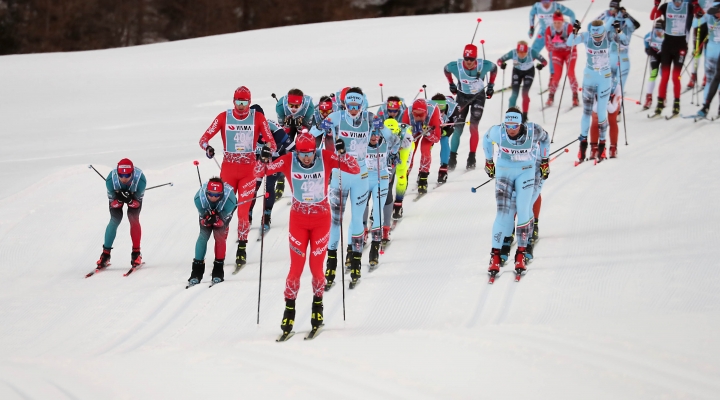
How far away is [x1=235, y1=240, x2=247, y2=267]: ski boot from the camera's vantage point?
30.7 feet

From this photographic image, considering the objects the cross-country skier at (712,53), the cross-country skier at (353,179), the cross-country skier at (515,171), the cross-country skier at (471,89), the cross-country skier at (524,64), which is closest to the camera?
the cross-country skier at (515,171)

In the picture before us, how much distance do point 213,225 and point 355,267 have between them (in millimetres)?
1471

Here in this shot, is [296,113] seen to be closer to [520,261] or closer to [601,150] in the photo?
[520,261]

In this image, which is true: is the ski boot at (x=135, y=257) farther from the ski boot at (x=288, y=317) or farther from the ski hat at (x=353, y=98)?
the ski hat at (x=353, y=98)

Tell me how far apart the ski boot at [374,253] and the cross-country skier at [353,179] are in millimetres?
304

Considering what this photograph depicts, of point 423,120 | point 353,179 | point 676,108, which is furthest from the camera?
point 676,108

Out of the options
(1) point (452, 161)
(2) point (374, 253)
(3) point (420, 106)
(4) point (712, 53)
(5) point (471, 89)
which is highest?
(4) point (712, 53)

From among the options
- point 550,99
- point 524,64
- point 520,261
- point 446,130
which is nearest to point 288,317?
point 520,261

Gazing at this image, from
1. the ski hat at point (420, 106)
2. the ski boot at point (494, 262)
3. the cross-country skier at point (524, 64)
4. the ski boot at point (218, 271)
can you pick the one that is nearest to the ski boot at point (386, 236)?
the ski boot at point (494, 262)

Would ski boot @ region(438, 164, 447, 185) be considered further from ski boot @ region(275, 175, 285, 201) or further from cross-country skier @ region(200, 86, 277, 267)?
cross-country skier @ region(200, 86, 277, 267)

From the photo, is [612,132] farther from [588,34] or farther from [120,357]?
[120,357]

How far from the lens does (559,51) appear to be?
47.0 feet

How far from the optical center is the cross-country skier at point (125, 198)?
30.9 ft

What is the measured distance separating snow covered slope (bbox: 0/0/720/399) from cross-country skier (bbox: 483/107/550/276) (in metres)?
0.35
